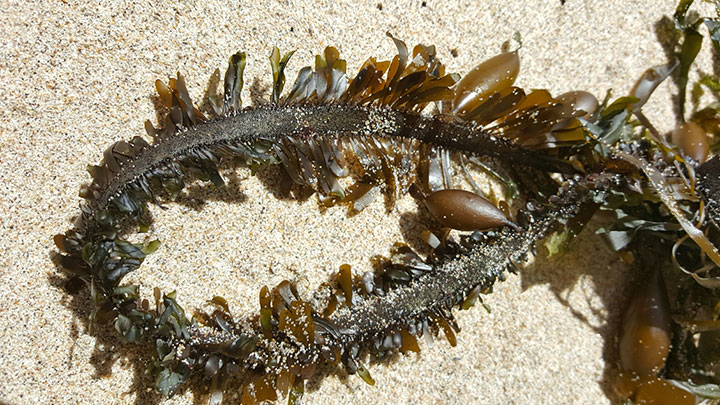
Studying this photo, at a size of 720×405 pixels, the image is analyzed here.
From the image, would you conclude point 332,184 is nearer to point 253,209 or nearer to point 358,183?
point 358,183

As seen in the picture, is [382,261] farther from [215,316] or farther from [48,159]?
[48,159]

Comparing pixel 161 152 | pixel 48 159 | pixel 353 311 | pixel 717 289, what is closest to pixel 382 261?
pixel 353 311

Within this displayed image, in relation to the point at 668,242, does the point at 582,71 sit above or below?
above

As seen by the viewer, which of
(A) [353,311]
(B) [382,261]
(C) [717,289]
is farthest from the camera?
(C) [717,289]

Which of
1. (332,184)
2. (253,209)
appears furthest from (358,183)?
(253,209)
